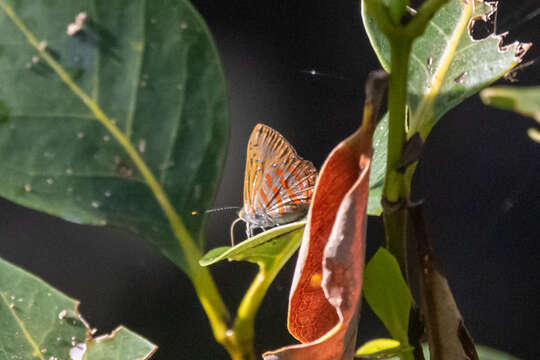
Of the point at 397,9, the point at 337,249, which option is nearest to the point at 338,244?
the point at 337,249

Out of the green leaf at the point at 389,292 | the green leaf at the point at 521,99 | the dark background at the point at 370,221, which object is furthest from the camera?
the dark background at the point at 370,221

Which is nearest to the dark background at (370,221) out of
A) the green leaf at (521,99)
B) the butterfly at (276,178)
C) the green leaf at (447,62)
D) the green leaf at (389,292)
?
the butterfly at (276,178)

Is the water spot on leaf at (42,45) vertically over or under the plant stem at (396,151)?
over

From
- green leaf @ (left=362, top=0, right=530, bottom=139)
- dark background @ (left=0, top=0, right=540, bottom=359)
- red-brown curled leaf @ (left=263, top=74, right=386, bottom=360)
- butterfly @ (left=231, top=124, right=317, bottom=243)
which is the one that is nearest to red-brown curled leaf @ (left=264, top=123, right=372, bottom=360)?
red-brown curled leaf @ (left=263, top=74, right=386, bottom=360)

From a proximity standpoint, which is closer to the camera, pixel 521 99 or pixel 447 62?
pixel 521 99

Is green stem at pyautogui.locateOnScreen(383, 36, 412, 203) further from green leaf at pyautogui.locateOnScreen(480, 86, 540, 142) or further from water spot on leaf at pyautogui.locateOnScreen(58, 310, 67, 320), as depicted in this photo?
water spot on leaf at pyautogui.locateOnScreen(58, 310, 67, 320)

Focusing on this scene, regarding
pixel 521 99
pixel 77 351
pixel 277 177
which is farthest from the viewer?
pixel 277 177

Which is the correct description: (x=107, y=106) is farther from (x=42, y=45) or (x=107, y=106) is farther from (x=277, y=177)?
(x=277, y=177)

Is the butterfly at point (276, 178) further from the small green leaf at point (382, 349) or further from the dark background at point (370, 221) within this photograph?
the dark background at point (370, 221)
